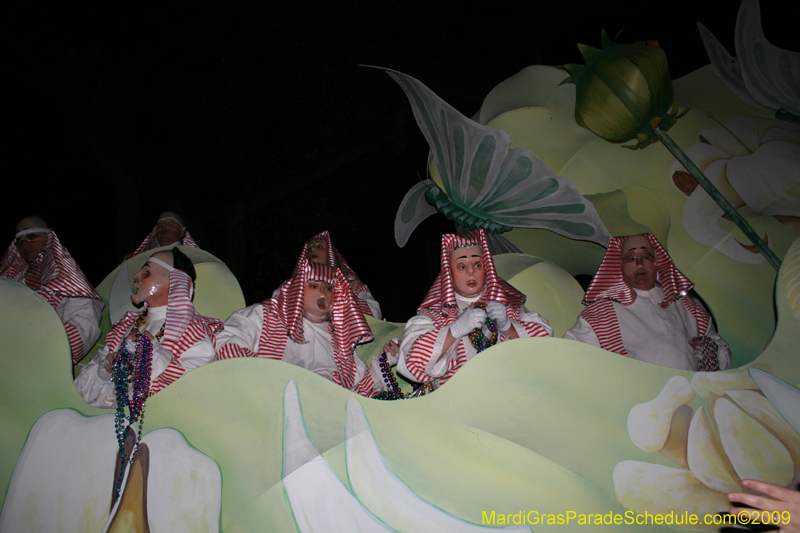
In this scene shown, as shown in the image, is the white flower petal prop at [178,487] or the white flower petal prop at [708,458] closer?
the white flower petal prop at [708,458]

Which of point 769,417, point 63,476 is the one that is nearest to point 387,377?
point 63,476

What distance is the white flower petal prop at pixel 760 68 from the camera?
3.67 metres

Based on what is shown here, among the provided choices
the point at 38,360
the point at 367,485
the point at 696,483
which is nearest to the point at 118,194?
the point at 38,360

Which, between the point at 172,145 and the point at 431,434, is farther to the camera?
the point at 172,145

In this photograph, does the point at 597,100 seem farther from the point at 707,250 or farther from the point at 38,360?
the point at 38,360

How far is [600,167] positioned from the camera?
→ 4.12 meters

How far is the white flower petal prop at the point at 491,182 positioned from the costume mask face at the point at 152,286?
6.05 ft

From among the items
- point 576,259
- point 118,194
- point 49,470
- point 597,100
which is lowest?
point 49,470

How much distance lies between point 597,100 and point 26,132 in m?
7.30

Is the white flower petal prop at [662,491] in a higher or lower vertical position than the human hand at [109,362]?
lower

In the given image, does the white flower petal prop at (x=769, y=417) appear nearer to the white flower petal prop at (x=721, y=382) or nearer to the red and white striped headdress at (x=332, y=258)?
the white flower petal prop at (x=721, y=382)

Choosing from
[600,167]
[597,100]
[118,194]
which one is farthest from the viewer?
[118,194]

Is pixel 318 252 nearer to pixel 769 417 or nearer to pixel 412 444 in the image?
pixel 412 444

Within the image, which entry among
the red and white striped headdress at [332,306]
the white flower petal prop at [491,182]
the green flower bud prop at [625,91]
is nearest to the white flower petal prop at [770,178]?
the green flower bud prop at [625,91]
